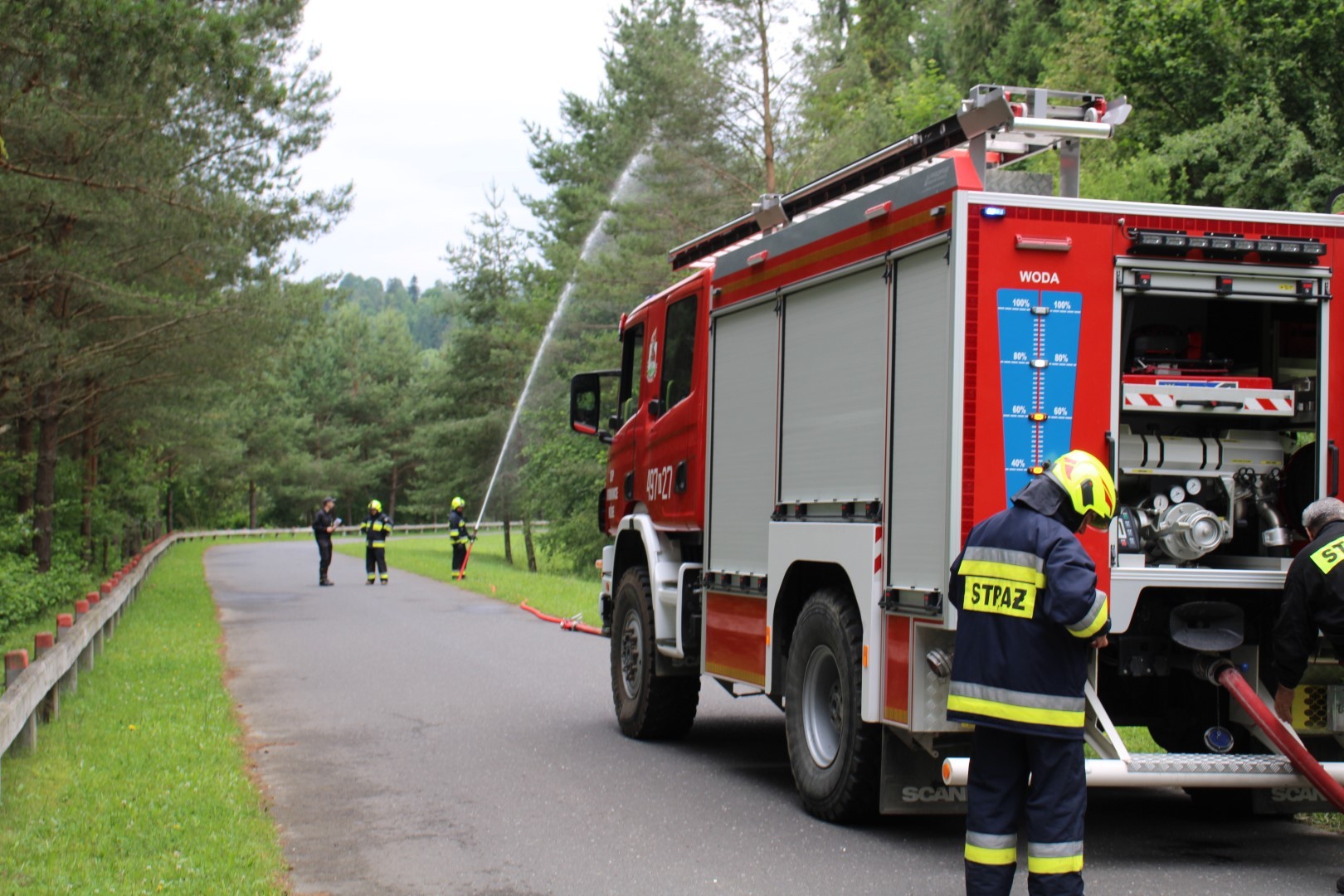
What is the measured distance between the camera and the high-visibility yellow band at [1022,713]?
4891mm

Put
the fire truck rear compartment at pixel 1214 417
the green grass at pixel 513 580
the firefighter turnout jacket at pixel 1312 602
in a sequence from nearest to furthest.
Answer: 1. the firefighter turnout jacket at pixel 1312 602
2. the fire truck rear compartment at pixel 1214 417
3. the green grass at pixel 513 580

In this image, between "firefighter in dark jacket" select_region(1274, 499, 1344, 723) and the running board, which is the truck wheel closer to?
the running board

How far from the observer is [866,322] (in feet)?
22.4

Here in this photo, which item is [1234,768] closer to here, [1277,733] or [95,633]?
[1277,733]

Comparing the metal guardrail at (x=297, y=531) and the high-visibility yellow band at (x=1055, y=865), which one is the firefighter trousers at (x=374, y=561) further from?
the high-visibility yellow band at (x=1055, y=865)

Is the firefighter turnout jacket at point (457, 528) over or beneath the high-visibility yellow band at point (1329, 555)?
beneath

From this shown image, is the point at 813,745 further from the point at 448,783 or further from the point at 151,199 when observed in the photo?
the point at 151,199

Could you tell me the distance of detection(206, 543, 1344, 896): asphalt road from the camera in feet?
19.8

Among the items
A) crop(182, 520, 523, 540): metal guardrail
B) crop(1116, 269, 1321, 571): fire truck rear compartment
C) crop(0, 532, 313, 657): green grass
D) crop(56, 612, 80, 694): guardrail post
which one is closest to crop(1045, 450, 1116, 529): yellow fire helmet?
crop(1116, 269, 1321, 571): fire truck rear compartment

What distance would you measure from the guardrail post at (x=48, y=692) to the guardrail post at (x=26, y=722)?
57 cm

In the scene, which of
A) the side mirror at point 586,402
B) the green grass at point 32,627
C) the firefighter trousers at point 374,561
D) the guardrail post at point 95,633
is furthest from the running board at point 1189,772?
the firefighter trousers at point 374,561

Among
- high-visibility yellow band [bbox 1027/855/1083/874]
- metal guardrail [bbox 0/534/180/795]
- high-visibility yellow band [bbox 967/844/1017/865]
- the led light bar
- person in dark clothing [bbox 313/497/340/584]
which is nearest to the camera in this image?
high-visibility yellow band [bbox 1027/855/1083/874]

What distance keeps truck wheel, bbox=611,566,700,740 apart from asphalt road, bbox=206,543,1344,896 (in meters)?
0.15

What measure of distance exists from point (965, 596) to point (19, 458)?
1972cm
